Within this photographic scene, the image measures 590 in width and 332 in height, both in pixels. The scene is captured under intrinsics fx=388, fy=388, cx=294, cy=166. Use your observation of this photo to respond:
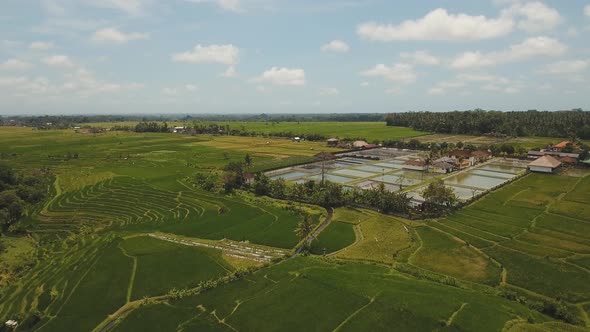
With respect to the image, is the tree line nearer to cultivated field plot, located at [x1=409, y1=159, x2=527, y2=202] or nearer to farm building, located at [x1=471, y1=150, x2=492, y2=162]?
cultivated field plot, located at [x1=409, y1=159, x2=527, y2=202]

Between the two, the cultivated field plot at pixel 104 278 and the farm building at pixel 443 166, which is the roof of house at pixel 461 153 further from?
the cultivated field plot at pixel 104 278

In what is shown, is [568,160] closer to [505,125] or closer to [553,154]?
[553,154]

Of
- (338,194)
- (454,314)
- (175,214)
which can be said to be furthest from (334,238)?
(175,214)

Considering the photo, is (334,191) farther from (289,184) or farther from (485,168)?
(485,168)

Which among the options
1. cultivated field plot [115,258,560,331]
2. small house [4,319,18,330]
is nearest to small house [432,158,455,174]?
cultivated field plot [115,258,560,331]

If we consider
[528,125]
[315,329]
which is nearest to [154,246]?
[315,329]
